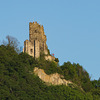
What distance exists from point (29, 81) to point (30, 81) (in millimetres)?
196

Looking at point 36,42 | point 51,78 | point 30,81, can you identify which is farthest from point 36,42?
point 30,81

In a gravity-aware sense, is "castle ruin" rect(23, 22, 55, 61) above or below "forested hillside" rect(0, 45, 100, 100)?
above

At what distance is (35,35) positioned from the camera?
7925 cm

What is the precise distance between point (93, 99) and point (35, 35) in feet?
64.8

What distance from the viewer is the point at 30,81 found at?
65875 mm

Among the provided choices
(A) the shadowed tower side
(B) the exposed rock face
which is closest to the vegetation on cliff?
(B) the exposed rock face

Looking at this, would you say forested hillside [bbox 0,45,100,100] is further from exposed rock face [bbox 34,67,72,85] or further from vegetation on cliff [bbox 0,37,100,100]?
exposed rock face [bbox 34,67,72,85]

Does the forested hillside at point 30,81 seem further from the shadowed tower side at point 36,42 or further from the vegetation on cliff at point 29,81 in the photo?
the shadowed tower side at point 36,42

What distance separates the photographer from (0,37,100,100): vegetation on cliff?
6009 cm

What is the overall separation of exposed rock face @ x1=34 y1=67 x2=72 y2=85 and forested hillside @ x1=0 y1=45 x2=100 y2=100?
924 millimetres

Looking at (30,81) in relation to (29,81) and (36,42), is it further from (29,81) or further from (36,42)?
(36,42)

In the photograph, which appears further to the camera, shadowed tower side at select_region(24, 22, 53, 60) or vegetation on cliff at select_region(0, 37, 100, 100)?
shadowed tower side at select_region(24, 22, 53, 60)

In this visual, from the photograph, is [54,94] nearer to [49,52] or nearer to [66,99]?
[66,99]

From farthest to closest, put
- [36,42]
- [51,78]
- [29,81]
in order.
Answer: [36,42]
[51,78]
[29,81]
